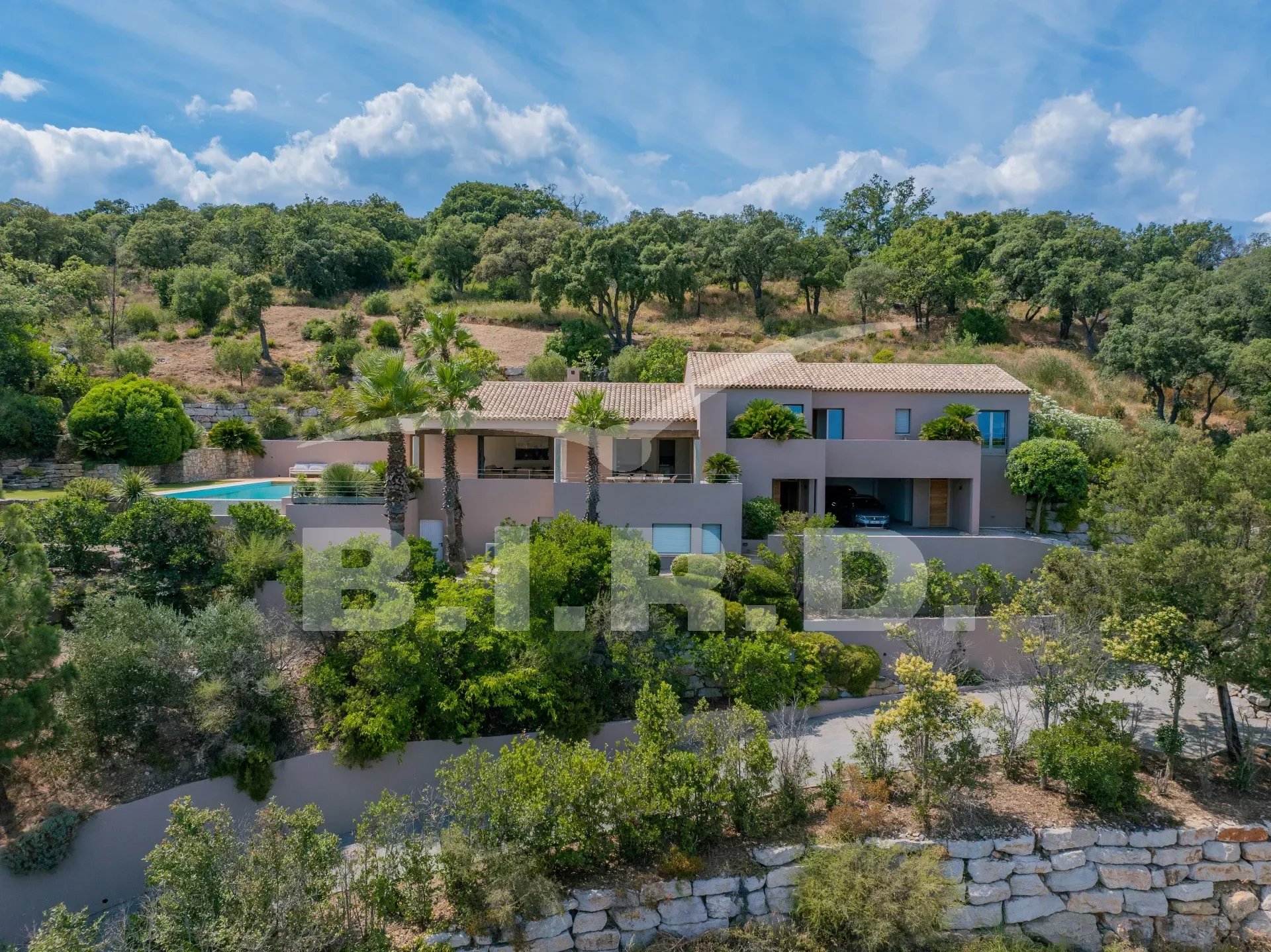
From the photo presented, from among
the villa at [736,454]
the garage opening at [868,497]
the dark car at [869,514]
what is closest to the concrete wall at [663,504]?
the villa at [736,454]

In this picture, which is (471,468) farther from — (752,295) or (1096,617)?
(752,295)

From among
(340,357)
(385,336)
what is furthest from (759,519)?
(385,336)

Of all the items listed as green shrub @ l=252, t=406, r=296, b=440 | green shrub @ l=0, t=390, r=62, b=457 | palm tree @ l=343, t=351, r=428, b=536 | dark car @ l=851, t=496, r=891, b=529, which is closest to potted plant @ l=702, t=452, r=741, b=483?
dark car @ l=851, t=496, r=891, b=529

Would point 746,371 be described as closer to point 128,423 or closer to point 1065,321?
point 128,423

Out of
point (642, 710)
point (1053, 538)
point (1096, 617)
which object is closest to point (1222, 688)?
point (1096, 617)

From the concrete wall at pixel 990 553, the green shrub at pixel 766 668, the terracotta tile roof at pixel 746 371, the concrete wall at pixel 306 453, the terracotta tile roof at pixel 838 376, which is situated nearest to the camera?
the green shrub at pixel 766 668

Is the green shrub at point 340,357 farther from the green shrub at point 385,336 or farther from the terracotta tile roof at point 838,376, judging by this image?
the terracotta tile roof at point 838,376
